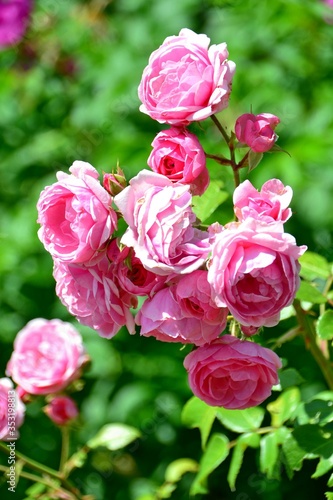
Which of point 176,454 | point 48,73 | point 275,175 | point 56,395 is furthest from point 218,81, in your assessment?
point 48,73

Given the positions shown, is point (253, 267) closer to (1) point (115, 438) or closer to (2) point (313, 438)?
(2) point (313, 438)

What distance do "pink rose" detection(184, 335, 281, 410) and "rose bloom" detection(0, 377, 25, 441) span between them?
429 millimetres

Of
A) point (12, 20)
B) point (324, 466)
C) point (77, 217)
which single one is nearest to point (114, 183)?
point (77, 217)

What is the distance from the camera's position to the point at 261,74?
9.09ft

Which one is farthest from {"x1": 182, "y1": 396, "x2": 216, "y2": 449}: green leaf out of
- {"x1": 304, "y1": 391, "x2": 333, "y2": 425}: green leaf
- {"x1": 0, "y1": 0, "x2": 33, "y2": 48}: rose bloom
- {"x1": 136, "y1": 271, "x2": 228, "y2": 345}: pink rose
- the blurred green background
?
{"x1": 0, "y1": 0, "x2": 33, "y2": 48}: rose bloom

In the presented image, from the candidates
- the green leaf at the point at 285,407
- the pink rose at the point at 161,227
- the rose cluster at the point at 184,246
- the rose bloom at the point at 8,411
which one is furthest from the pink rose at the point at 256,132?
A: the rose bloom at the point at 8,411

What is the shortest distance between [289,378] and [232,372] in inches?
12.5

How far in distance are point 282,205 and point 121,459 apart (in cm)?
157

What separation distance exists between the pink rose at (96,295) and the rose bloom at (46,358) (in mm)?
483

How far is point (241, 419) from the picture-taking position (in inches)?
57.8

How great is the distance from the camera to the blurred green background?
237cm

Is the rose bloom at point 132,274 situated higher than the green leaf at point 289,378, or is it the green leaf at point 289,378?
the rose bloom at point 132,274

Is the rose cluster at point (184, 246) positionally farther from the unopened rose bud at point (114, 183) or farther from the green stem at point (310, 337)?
the green stem at point (310, 337)

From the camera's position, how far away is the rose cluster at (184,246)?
98cm
